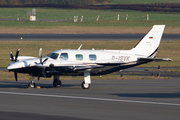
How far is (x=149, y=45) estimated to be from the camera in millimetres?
27531

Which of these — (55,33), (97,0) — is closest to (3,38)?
(55,33)

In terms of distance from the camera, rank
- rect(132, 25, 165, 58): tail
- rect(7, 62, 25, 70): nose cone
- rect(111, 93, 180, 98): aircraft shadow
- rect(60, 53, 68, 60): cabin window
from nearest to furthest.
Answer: rect(111, 93, 180, 98): aircraft shadow → rect(7, 62, 25, 70): nose cone → rect(60, 53, 68, 60): cabin window → rect(132, 25, 165, 58): tail

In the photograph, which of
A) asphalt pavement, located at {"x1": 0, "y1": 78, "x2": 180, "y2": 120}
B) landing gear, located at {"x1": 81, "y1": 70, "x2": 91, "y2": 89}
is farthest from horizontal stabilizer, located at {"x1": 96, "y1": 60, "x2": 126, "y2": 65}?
asphalt pavement, located at {"x1": 0, "y1": 78, "x2": 180, "y2": 120}

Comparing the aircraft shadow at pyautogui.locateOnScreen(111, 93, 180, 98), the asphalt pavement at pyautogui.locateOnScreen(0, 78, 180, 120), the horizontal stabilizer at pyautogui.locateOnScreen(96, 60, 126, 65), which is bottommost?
the aircraft shadow at pyautogui.locateOnScreen(111, 93, 180, 98)

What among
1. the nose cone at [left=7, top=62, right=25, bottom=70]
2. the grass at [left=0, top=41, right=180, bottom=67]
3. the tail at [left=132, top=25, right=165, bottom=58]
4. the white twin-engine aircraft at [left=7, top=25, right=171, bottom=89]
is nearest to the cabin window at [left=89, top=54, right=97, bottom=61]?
the white twin-engine aircraft at [left=7, top=25, right=171, bottom=89]

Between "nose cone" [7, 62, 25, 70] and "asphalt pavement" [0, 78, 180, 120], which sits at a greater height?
"nose cone" [7, 62, 25, 70]

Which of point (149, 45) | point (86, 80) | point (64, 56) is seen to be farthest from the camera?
point (149, 45)

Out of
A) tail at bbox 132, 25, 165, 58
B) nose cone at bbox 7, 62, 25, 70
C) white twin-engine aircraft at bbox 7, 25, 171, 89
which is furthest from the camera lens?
tail at bbox 132, 25, 165, 58

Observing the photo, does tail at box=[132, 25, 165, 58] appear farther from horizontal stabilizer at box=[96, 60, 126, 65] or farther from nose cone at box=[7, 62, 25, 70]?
nose cone at box=[7, 62, 25, 70]

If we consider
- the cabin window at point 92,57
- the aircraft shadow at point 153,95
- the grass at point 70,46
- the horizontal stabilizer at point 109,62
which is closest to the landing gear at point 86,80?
the cabin window at point 92,57

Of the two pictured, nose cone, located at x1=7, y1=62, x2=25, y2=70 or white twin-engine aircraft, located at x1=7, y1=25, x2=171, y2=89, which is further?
white twin-engine aircraft, located at x1=7, y1=25, x2=171, y2=89

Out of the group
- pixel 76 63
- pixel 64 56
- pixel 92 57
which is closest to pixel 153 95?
pixel 92 57

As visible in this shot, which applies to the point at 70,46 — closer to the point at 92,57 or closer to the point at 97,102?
the point at 92,57

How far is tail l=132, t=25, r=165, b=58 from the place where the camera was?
2744 centimetres
